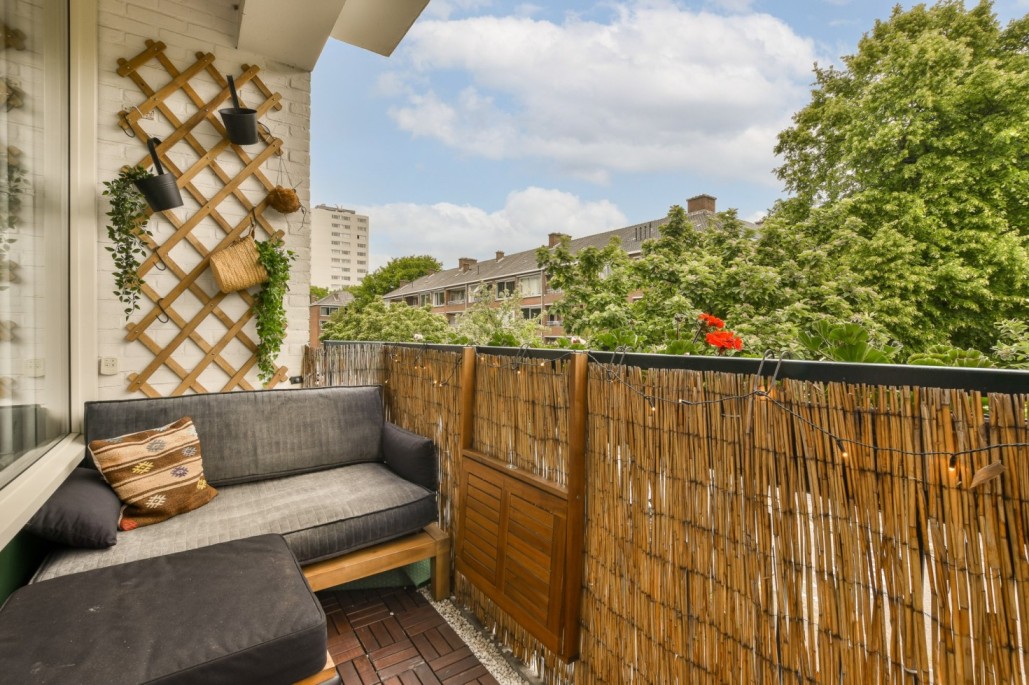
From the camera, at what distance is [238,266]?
2.66 m

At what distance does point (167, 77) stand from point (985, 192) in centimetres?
991

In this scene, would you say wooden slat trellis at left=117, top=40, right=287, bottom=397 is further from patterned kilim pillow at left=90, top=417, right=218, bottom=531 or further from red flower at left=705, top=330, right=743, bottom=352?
red flower at left=705, top=330, right=743, bottom=352

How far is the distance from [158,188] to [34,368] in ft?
3.50

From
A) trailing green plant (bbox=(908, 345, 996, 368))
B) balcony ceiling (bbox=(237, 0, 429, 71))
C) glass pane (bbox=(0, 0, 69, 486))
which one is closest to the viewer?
trailing green plant (bbox=(908, 345, 996, 368))

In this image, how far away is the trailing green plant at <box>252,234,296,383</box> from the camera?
2.76 meters

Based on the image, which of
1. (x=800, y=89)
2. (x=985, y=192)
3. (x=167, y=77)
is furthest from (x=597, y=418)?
(x=800, y=89)

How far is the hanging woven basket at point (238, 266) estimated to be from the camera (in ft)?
8.54

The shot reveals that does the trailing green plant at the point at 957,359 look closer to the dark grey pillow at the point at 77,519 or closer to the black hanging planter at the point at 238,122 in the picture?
the dark grey pillow at the point at 77,519

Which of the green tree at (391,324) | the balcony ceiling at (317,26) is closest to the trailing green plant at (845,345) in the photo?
the balcony ceiling at (317,26)

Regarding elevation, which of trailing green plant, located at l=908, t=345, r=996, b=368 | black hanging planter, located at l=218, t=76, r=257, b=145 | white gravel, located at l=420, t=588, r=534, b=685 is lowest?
white gravel, located at l=420, t=588, r=534, b=685

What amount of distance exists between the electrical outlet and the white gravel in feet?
5.51

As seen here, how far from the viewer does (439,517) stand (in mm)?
2242

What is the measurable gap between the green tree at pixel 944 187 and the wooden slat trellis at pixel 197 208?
598 centimetres

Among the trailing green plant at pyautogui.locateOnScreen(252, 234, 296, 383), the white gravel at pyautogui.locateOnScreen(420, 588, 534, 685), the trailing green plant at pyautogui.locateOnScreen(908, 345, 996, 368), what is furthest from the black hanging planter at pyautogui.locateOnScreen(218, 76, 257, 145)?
the trailing green plant at pyautogui.locateOnScreen(908, 345, 996, 368)
